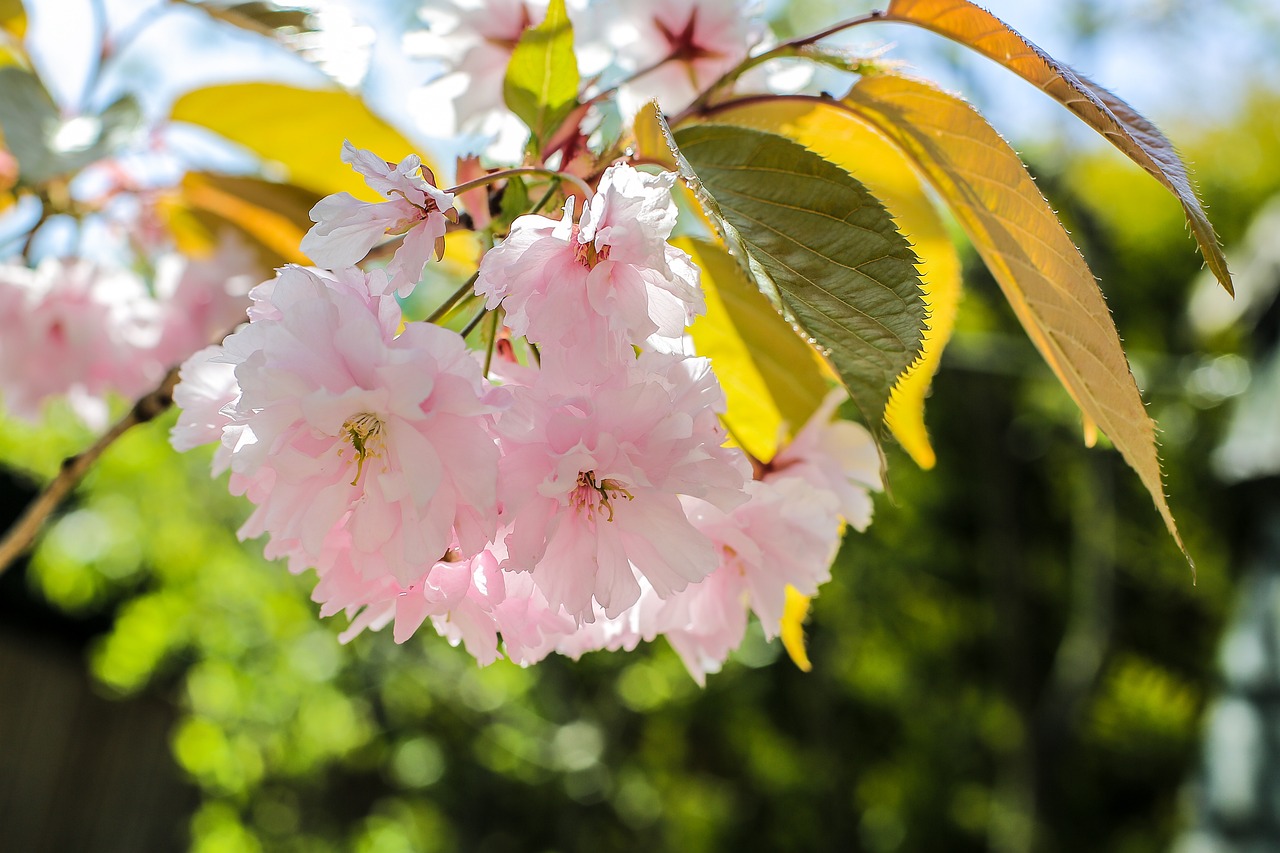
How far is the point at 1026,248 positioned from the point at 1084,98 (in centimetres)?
6

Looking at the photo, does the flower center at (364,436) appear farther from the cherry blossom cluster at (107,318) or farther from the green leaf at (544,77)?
the cherry blossom cluster at (107,318)

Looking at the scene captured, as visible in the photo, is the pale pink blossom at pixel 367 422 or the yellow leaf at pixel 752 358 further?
the yellow leaf at pixel 752 358

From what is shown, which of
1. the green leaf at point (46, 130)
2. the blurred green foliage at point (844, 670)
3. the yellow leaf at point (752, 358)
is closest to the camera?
the yellow leaf at point (752, 358)

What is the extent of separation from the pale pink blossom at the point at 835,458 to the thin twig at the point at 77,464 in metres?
0.28

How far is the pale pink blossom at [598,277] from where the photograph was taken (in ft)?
0.99

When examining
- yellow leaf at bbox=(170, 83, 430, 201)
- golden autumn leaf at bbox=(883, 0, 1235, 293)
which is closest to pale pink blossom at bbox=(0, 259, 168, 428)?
yellow leaf at bbox=(170, 83, 430, 201)

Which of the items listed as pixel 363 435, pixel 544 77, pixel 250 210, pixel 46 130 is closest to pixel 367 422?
pixel 363 435

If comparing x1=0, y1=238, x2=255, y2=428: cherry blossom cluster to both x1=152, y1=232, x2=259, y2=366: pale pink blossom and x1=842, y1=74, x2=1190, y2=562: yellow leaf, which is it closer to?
x1=152, y1=232, x2=259, y2=366: pale pink blossom

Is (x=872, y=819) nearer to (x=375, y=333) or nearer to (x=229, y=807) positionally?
(x=229, y=807)

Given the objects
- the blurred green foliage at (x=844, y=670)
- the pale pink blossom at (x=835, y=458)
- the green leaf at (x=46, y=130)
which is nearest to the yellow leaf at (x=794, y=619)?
the pale pink blossom at (x=835, y=458)

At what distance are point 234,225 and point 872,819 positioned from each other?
3.07m

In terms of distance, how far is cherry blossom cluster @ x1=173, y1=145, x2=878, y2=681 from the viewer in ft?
0.98

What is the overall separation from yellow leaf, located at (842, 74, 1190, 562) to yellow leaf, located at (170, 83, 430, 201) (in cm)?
47

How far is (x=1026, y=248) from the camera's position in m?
0.38
